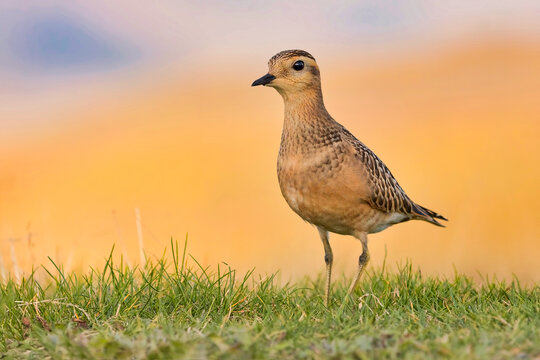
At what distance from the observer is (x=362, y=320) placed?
6.75 metres

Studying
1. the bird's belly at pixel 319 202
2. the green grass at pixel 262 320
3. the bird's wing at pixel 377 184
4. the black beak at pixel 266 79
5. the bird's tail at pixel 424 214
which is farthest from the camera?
the bird's tail at pixel 424 214

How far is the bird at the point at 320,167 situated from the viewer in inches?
320

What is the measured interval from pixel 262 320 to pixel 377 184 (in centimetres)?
225

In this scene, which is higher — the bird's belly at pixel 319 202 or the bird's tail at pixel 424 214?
the bird's belly at pixel 319 202

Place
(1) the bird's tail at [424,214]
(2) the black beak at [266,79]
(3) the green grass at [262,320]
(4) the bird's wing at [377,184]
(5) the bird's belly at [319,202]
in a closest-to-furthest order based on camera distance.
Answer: (3) the green grass at [262,320]
(5) the bird's belly at [319,202]
(2) the black beak at [266,79]
(4) the bird's wing at [377,184]
(1) the bird's tail at [424,214]

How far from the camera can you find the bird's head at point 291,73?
27.6ft

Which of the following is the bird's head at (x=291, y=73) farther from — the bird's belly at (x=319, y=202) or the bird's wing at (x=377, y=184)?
the bird's belly at (x=319, y=202)

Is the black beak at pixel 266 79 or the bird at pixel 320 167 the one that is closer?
the bird at pixel 320 167

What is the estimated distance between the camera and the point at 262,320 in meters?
7.01

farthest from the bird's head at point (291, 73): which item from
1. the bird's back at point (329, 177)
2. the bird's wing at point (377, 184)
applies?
the bird's wing at point (377, 184)

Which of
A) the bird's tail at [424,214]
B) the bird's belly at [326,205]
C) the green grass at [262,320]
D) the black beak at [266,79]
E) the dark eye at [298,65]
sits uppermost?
the dark eye at [298,65]

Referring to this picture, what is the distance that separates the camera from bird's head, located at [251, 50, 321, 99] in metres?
8.40

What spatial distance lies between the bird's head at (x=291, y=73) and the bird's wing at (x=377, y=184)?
2.34 feet

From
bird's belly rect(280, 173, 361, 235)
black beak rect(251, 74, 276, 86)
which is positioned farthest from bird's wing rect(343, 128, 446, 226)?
black beak rect(251, 74, 276, 86)
